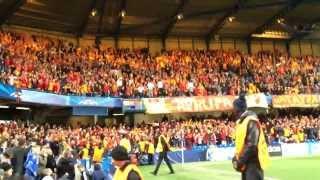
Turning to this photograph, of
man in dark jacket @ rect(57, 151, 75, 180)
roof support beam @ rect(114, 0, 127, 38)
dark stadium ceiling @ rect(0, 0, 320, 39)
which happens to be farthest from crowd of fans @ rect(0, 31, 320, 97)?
man in dark jacket @ rect(57, 151, 75, 180)

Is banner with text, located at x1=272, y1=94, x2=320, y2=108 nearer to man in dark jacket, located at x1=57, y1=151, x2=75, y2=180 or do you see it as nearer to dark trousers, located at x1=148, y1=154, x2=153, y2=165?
dark trousers, located at x1=148, y1=154, x2=153, y2=165

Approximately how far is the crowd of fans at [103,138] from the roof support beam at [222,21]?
27.3 ft

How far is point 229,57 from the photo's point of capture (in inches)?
1718

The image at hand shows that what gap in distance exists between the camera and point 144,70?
3788 cm

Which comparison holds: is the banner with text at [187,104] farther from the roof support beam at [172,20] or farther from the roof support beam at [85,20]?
the roof support beam at [85,20]

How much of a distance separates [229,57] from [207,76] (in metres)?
5.61

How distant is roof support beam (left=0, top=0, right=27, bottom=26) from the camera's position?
3118 centimetres

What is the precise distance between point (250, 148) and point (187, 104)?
29155 mm

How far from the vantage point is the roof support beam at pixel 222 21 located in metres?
A: 39.1

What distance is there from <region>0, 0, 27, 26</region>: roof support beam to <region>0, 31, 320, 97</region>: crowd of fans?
1001mm

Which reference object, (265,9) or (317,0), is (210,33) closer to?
(265,9)

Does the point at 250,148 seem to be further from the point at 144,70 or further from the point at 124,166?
the point at 144,70

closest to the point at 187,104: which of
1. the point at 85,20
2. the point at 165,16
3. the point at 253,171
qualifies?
the point at 165,16

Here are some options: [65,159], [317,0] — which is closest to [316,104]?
[317,0]
